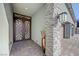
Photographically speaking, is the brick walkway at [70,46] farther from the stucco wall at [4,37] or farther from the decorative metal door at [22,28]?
the decorative metal door at [22,28]

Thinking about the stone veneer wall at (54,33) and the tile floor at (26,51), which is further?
the tile floor at (26,51)

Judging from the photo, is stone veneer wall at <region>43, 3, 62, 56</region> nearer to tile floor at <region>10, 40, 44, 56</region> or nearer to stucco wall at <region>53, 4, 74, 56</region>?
stucco wall at <region>53, 4, 74, 56</region>

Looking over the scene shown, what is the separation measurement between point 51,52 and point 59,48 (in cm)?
32

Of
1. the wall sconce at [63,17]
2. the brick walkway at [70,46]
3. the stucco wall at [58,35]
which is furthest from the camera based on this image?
the brick walkway at [70,46]

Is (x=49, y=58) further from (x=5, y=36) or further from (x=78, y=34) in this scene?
(x=5, y=36)

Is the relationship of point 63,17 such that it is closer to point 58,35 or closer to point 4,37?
point 58,35

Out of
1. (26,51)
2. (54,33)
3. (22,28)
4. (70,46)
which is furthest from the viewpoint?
(22,28)

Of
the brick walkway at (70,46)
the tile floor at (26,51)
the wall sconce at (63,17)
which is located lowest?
the tile floor at (26,51)

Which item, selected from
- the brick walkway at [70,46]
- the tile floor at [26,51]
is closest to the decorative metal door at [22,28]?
the tile floor at [26,51]

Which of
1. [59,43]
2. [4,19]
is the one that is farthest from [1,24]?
[59,43]

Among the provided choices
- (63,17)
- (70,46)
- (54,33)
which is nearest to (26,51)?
(54,33)

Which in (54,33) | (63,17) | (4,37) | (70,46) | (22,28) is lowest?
(70,46)

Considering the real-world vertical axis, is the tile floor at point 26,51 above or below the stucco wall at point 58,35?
below

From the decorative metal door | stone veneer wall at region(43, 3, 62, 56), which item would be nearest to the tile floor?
stone veneer wall at region(43, 3, 62, 56)
